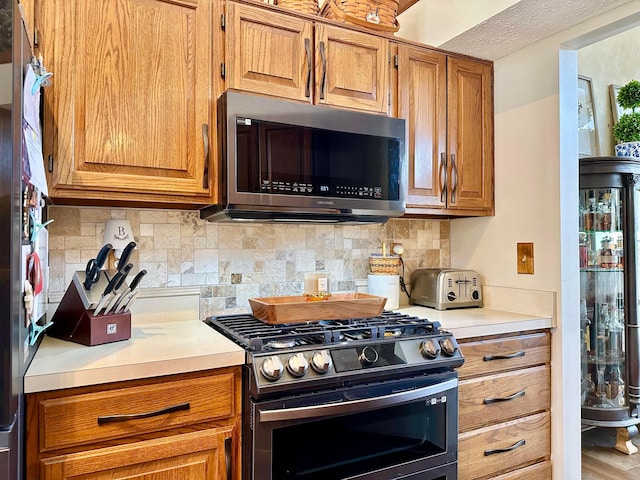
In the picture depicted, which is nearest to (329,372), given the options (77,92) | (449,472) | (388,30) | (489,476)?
(449,472)

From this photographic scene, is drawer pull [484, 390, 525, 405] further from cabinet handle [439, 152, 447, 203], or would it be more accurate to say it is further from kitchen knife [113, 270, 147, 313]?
kitchen knife [113, 270, 147, 313]

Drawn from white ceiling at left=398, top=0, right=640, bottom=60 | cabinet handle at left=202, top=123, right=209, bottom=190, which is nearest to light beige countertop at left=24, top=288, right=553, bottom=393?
cabinet handle at left=202, top=123, right=209, bottom=190

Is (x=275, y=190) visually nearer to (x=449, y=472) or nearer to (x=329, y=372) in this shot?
(x=329, y=372)

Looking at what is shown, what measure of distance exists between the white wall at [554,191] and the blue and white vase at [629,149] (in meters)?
1.10

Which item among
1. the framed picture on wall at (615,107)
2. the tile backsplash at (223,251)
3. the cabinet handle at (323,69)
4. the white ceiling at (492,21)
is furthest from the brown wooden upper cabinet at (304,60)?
the framed picture on wall at (615,107)

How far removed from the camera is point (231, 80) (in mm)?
1764

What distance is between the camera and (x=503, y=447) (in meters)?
1.98

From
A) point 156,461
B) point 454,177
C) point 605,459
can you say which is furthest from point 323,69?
point 605,459

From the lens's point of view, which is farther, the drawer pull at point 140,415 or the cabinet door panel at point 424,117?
→ the cabinet door panel at point 424,117

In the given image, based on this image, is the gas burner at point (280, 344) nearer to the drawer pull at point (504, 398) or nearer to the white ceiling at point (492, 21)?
the drawer pull at point (504, 398)

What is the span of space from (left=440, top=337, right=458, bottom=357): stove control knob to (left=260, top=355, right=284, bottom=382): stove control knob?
65cm

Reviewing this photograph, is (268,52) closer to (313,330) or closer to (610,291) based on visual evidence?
(313,330)

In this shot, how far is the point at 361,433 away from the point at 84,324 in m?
0.98

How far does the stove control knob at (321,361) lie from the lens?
56.6 inches
